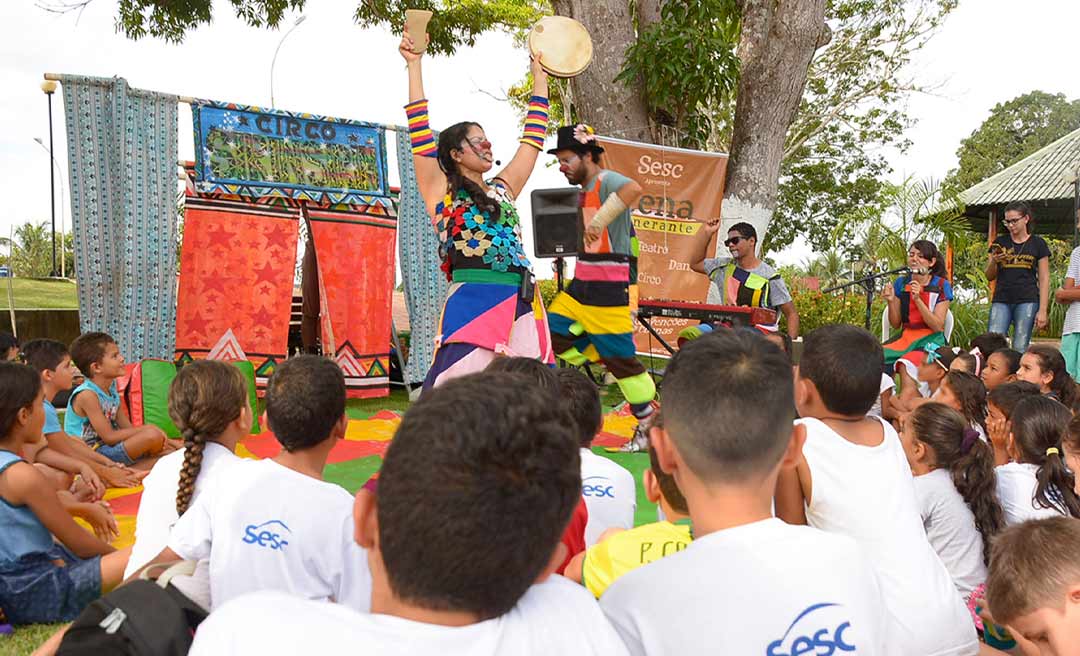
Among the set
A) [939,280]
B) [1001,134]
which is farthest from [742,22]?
[1001,134]

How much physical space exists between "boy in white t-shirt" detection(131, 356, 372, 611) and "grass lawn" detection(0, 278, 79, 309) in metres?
11.4

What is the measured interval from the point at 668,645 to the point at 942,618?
0.89 meters

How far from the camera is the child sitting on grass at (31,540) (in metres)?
2.40

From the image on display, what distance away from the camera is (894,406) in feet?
16.1

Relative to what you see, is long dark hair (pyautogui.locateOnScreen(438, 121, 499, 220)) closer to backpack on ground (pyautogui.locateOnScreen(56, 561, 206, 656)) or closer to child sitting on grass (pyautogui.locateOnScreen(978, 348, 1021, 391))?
backpack on ground (pyautogui.locateOnScreen(56, 561, 206, 656))

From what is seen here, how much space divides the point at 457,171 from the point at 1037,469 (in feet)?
7.32

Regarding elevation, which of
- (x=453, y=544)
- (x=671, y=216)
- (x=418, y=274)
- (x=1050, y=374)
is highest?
(x=671, y=216)

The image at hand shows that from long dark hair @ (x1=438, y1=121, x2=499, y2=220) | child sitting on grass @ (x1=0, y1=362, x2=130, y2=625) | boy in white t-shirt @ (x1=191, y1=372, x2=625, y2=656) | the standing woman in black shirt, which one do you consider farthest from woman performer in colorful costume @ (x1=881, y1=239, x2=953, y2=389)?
boy in white t-shirt @ (x1=191, y1=372, x2=625, y2=656)

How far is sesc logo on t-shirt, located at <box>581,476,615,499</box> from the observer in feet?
6.96

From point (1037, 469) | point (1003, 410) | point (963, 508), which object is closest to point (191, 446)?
point (963, 508)

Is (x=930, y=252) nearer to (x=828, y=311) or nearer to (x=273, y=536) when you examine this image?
(x=273, y=536)

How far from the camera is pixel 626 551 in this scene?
160 centimetres

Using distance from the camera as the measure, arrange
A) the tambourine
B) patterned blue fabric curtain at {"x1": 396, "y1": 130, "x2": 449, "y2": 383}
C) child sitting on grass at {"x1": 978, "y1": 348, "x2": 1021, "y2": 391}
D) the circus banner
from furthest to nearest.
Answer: patterned blue fabric curtain at {"x1": 396, "y1": 130, "x2": 449, "y2": 383} → the circus banner → child sitting on grass at {"x1": 978, "y1": 348, "x2": 1021, "y2": 391} → the tambourine

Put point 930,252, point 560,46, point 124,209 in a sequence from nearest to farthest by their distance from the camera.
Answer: point 560,46 < point 930,252 < point 124,209
